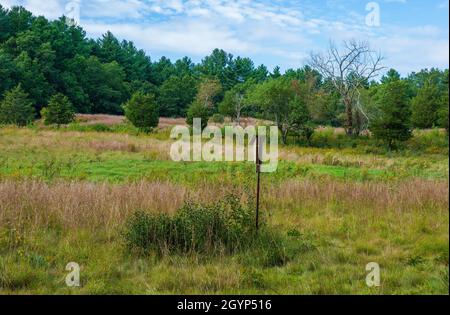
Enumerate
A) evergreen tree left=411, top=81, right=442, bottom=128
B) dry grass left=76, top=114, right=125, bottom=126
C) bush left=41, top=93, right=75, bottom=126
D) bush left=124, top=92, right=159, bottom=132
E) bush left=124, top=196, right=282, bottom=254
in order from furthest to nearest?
dry grass left=76, top=114, right=125, bottom=126, evergreen tree left=411, top=81, right=442, bottom=128, bush left=41, top=93, right=75, bottom=126, bush left=124, top=92, right=159, bottom=132, bush left=124, top=196, right=282, bottom=254

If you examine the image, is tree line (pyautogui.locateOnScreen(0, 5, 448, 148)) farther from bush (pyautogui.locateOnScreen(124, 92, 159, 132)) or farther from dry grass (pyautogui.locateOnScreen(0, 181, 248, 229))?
dry grass (pyautogui.locateOnScreen(0, 181, 248, 229))

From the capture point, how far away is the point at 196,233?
563 cm

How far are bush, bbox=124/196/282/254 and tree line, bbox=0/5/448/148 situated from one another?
46.4 ft

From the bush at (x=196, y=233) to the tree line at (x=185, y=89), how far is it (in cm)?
1414

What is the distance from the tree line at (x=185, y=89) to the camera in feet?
125

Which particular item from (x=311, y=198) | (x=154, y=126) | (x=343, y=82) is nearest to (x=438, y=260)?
(x=311, y=198)

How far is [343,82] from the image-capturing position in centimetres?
4125

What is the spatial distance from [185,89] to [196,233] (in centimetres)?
6659

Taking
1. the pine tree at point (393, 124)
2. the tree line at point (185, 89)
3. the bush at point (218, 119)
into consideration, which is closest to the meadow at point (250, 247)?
the tree line at point (185, 89)

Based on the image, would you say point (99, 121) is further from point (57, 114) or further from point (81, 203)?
point (81, 203)

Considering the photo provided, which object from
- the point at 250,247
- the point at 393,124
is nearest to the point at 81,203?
the point at 250,247

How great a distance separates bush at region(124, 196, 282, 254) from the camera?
5461 mm

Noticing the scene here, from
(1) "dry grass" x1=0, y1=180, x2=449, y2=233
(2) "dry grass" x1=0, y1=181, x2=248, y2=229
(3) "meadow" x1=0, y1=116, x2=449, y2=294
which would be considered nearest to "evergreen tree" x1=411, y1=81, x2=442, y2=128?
(1) "dry grass" x1=0, y1=180, x2=449, y2=233
